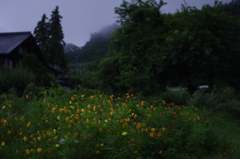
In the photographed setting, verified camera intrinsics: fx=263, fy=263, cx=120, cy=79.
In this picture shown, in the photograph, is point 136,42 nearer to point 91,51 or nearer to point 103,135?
point 103,135

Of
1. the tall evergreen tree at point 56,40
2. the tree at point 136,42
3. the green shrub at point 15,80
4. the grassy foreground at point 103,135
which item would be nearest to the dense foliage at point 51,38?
the tall evergreen tree at point 56,40

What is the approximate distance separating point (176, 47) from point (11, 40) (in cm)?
1751

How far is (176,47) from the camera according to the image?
1280 cm

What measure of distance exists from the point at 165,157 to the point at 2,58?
2196 centimetres

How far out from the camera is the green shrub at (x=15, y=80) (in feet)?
29.6

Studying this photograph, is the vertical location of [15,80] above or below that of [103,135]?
above

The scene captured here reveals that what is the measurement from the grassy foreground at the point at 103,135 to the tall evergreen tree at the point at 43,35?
33.9 m

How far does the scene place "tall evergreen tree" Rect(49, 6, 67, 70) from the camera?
37469mm

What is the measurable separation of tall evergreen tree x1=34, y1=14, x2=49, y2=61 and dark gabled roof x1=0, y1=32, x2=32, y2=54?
11.8 m

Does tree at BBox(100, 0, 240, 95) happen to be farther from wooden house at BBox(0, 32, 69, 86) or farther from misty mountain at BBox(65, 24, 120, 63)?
misty mountain at BBox(65, 24, 120, 63)

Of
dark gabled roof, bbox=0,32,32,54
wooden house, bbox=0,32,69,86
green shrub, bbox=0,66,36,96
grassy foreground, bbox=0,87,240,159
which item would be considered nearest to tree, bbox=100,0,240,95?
green shrub, bbox=0,66,36,96

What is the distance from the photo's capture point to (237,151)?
4.41m

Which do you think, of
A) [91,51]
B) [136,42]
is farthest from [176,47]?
[91,51]

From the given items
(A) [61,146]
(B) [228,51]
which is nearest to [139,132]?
(A) [61,146]
